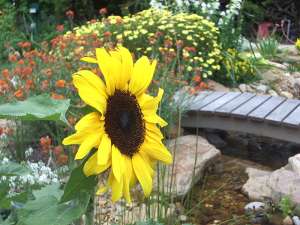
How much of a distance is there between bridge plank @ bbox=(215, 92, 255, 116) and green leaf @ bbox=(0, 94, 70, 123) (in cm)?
409

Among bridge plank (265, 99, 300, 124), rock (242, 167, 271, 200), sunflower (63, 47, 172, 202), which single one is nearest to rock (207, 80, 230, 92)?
bridge plank (265, 99, 300, 124)

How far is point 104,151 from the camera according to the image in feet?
3.43

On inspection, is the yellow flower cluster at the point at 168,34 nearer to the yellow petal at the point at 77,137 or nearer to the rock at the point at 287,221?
the rock at the point at 287,221

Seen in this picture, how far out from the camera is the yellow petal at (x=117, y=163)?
106cm

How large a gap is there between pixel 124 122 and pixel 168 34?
Answer: 538 cm

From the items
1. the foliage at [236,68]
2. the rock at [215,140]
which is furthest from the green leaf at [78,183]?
the foliage at [236,68]

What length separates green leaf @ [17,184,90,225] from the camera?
3.58ft

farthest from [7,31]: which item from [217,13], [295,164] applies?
[295,164]

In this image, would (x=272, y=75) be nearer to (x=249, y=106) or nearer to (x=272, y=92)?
(x=272, y=92)

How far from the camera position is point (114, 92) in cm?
113

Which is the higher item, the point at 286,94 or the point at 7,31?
the point at 7,31

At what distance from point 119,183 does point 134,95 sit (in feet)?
0.58

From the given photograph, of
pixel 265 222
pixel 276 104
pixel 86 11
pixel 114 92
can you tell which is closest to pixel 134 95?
pixel 114 92

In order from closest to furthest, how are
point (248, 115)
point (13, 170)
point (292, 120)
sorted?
point (13, 170) < point (292, 120) < point (248, 115)
